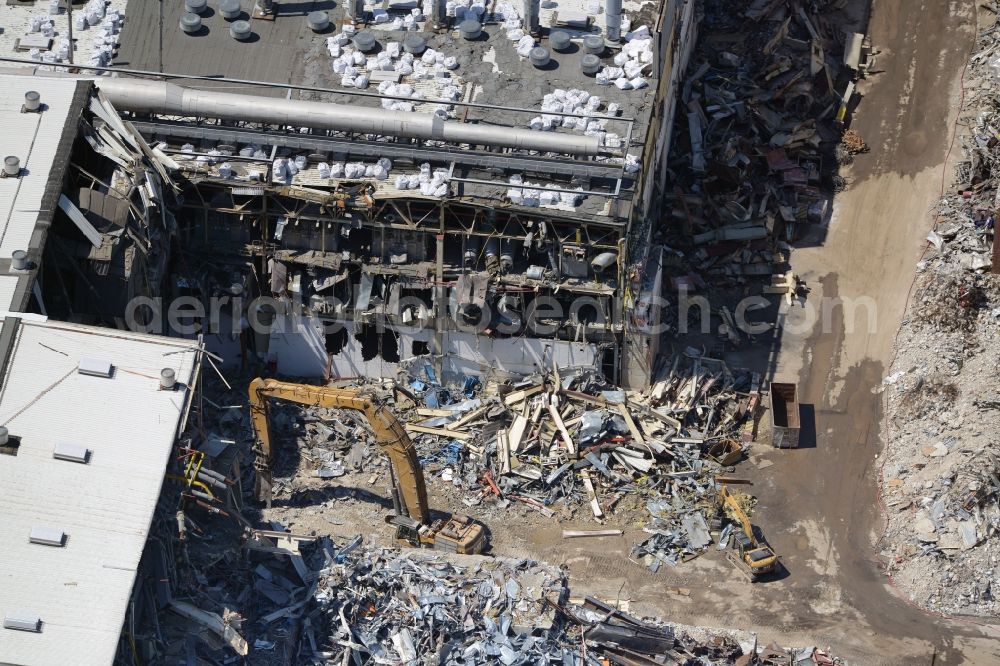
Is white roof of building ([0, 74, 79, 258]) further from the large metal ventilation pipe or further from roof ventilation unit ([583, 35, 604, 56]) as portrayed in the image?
roof ventilation unit ([583, 35, 604, 56])

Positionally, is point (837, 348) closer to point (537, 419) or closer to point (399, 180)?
point (537, 419)

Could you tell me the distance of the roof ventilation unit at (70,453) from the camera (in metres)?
44.6

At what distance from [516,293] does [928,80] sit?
62.9 feet

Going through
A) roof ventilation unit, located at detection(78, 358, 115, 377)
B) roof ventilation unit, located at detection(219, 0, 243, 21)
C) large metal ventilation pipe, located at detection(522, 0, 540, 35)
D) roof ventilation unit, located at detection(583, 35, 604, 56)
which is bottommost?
roof ventilation unit, located at detection(78, 358, 115, 377)

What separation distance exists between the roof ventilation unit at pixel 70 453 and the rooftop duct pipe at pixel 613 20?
22.9m

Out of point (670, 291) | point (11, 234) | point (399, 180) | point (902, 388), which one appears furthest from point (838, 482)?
point (11, 234)

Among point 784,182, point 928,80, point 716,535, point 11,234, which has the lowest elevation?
point 716,535

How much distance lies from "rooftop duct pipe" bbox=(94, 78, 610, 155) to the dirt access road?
10.6 m

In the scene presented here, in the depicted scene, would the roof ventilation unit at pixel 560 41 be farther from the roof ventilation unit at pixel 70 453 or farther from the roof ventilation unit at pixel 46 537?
the roof ventilation unit at pixel 46 537

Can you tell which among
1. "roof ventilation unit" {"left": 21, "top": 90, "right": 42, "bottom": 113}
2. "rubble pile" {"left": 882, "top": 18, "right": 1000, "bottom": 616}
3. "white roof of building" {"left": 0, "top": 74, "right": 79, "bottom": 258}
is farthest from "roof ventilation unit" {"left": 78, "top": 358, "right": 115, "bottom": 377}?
"rubble pile" {"left": 882, "top": 18, "right": 1000, "bottom": 616}

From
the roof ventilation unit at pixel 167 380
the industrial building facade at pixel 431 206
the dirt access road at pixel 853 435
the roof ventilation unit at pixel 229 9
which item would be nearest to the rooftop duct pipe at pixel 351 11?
the industrial building facade at pixel 431 206

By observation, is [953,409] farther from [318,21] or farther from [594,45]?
[318,21]

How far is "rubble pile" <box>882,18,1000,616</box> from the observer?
162ft

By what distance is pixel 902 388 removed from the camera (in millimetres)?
55469
